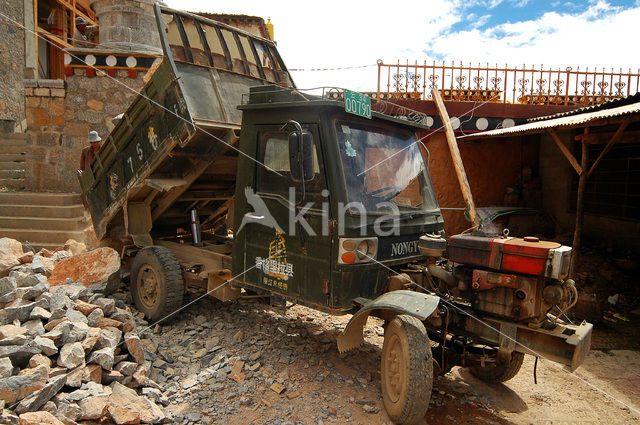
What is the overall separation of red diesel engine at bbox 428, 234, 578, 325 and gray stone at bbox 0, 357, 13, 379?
3272 millimetres

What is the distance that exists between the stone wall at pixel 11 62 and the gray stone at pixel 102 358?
13.3 m

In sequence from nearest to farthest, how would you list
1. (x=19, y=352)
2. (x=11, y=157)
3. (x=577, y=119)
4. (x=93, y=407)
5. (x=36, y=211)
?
(x=93, y=407) → (x=19, y=352) → (x=577, y=119) → (x=36, y=211) → (x=11, y=157)

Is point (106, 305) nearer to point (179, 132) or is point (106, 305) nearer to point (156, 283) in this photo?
point (156, 283)

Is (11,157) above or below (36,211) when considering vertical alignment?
above

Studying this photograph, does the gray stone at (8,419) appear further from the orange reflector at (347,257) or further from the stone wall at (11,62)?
the stone wall at (11,62)

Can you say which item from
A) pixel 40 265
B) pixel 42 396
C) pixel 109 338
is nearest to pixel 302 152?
pixel 109 338

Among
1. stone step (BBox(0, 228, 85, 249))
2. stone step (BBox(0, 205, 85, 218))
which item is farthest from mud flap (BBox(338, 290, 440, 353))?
stone step (BBox(0, 205, 85, 218))

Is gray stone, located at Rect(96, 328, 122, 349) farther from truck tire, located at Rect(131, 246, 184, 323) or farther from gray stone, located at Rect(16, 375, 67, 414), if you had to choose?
truck tire, located at Rect(131, 246, 184, 323)

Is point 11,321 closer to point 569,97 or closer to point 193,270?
point 193,270

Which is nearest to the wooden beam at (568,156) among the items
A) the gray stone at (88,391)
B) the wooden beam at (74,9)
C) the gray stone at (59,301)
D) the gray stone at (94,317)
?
the gray stone at (94,317)

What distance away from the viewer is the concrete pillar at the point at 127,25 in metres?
10.1

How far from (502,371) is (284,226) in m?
2.40

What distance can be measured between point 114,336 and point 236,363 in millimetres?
1106

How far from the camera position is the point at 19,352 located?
3.13 metres
